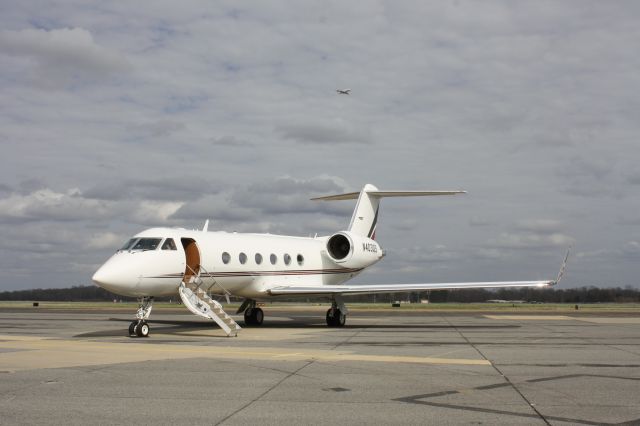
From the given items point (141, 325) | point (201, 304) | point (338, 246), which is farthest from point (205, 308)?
point (338, 246)

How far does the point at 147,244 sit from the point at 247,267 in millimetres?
4940

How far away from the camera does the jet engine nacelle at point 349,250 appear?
29875mm

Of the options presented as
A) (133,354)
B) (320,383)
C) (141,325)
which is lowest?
(133,354)

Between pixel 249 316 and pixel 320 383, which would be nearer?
pixel 320 383

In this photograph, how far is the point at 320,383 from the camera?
10070 mm

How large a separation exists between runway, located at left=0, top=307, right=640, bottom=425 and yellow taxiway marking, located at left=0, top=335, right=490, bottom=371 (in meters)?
0.02

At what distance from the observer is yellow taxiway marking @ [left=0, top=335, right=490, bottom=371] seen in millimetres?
12883

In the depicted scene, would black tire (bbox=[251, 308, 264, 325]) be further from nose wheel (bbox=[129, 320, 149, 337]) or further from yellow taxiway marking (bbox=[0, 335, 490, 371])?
yellow taxiway marking (bbox=[0, 335, 490, 371])

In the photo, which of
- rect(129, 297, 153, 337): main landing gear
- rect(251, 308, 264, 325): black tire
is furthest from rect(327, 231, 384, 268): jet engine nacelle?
rect(129, 297, 153, 337): main landing gear

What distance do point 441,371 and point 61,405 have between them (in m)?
6.12

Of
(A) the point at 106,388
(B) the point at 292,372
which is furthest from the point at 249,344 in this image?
(A) the point at 106,388

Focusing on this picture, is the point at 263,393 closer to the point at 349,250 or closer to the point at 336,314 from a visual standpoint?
the point at 336,314

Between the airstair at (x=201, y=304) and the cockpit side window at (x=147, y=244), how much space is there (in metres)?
1.63

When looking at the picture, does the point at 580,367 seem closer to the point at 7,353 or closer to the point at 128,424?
the point at 128,424
